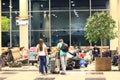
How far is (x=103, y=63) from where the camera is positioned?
2286cm

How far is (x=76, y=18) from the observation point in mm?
42469

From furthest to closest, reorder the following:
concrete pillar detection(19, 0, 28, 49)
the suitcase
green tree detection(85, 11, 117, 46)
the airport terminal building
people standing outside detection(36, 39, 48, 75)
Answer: the airport terminal building
concrete pillar detection(19, 0, 28, 49)
green tree detection(85, 11, 117, 46)
the suitcase
people standing outside detection(36, 39, 48, 75)

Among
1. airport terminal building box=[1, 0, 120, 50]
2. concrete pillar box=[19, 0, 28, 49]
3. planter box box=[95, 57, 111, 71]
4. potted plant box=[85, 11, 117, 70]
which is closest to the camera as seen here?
planter box box=[95, 57, 111, 71]

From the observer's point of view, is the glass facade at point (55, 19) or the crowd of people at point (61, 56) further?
the glass facade at point (55, 19)

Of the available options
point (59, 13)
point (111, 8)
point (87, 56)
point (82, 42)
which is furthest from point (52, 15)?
point (87, 56)

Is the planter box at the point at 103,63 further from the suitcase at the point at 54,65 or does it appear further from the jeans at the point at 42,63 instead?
the jeans at the point at 42,63

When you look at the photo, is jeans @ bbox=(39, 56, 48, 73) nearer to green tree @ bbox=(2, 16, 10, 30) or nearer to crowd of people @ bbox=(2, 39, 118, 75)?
crowd of people @ bbox=(2, 39, 118, 75)

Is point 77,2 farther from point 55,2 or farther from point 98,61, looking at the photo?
point 98,61

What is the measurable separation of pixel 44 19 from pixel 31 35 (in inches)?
81.0

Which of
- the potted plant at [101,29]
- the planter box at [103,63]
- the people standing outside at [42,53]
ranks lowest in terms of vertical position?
the planter box at [103,63]

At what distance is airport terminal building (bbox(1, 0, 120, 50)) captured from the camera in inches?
1662

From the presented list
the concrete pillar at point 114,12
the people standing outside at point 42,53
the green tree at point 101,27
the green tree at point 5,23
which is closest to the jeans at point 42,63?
the people standing outside at point 42,53

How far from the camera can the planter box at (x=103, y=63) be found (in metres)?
22.7

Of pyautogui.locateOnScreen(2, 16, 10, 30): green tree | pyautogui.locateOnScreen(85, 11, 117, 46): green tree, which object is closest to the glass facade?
pyautogui.locateOnScreen(2, 16, 10, 30): green tree
